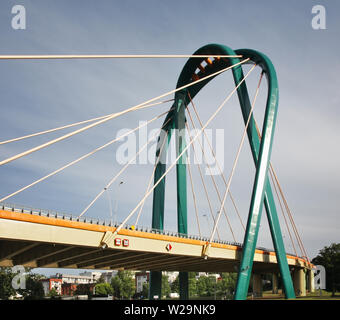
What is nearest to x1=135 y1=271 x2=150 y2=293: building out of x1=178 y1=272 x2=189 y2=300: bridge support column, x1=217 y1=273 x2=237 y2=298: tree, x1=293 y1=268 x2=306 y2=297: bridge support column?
x1=217 y1=273 x2=237 y2=298: tree

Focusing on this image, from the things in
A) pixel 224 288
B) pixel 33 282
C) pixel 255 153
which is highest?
pixel 255 153

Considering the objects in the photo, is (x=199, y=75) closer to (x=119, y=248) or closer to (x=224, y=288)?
(x=119, y=248)

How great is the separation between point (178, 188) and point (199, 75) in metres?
17.2

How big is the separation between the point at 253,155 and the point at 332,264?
40519 millimetres

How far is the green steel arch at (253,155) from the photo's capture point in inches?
1543

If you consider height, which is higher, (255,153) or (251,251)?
(255,153)

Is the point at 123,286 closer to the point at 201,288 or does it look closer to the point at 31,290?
the point at 201,288

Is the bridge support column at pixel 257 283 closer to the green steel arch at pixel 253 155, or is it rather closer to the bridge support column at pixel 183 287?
the bridge support column at pixel 183 287

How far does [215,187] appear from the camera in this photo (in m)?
52.1

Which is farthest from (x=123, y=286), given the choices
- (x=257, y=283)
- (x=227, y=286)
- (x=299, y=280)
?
(x=299, y=280)

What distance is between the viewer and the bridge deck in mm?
25625

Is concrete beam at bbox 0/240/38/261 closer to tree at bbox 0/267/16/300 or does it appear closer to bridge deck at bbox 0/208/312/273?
bridge deck at bbox 0/208/312/273
